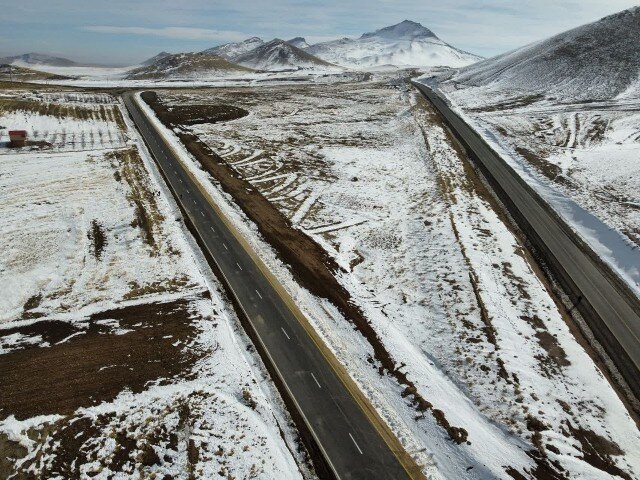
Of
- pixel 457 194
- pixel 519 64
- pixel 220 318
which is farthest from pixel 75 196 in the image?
pixel 519 64

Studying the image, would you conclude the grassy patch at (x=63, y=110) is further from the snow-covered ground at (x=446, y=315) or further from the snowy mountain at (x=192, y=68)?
the snowy mountain at (x=192, y=68)

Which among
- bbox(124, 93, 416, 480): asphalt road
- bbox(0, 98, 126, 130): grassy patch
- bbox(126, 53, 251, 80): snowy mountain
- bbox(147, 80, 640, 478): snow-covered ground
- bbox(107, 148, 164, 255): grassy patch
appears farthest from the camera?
bbox(126, 53, 251, 80): snowy mountain

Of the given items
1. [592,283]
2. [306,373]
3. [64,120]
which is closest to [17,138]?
[64,120]

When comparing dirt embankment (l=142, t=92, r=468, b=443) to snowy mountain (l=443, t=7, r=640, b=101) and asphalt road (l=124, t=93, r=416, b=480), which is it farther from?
snowy mountain (l=443, t=7, r=640, b=101)

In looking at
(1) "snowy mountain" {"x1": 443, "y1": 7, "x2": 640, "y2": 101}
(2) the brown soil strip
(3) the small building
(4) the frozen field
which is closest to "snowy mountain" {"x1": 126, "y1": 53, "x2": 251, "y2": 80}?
(1) "snowy mountain" {"x1": 443, "y1": 7, "x2": 640, "y2": 101}

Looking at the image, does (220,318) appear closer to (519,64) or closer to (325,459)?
(325,459)
